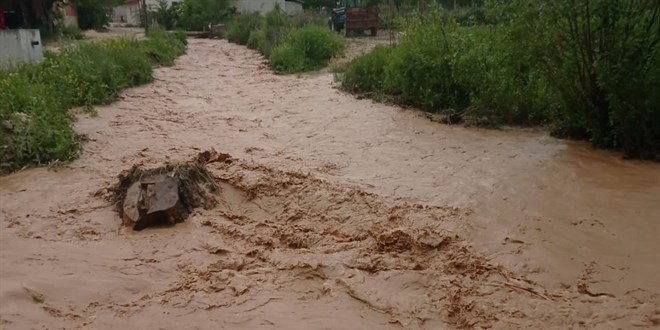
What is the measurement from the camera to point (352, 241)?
5.40 m

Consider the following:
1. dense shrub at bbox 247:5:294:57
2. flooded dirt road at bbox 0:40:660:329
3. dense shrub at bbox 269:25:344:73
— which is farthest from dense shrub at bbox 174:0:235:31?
flooded dirt road at bbox 0:40:660:329

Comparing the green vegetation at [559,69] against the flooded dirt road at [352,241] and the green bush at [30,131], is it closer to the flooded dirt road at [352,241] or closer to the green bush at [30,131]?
the flooded dirt road at [352,241]

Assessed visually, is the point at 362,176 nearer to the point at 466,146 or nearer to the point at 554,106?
the point at 466,146

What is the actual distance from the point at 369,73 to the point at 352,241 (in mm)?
8626

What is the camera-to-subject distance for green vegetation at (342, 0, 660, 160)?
24.4 ft

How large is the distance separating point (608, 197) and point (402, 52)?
19.9 feet

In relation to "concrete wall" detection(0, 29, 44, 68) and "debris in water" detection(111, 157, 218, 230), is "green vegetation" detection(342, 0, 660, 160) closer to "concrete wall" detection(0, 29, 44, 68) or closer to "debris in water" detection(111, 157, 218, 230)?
"debris in water" detection(111, 157, 218, 230)

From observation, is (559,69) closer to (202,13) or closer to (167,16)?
(202,13)

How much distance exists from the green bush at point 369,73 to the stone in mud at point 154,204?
7.52m

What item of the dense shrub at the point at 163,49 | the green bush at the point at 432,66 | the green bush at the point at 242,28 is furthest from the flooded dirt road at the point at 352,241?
the green bush at the point at 242,28

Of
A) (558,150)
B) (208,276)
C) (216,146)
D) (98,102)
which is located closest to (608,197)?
(558,150)

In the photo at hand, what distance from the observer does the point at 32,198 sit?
6594 millimetres

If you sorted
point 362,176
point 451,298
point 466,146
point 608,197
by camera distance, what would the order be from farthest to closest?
point 466,146
point 362,176
point 608,197
point 451,298

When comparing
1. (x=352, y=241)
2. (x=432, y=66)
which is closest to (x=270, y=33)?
(x=432, y=66)
